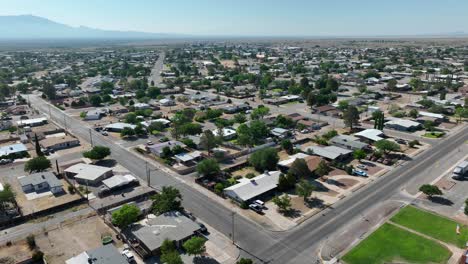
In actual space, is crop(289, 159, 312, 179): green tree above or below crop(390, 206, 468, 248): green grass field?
above

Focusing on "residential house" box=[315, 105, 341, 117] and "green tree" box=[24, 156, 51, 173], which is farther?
"residential house" box=[315, 105, 341, 117]

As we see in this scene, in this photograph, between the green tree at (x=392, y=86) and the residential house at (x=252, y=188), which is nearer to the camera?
the residential house at (x=252, y=188)

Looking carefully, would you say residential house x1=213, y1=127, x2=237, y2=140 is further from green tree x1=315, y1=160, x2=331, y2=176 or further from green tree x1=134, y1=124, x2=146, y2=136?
green tree x1=315, y1=160, x2=331, y2=176

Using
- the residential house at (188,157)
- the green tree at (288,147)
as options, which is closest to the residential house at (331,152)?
the green tree at (288,147)

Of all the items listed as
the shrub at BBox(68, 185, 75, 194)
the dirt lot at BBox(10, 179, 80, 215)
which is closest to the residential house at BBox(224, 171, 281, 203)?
the dirt lot at BBox(10, 179, 80, 215)

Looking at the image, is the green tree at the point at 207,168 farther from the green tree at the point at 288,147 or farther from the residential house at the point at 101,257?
the residential house at the point at 101,257

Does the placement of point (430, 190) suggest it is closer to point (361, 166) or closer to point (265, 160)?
point (361, 166)

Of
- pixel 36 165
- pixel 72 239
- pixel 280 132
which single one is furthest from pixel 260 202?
pixel 36 165
